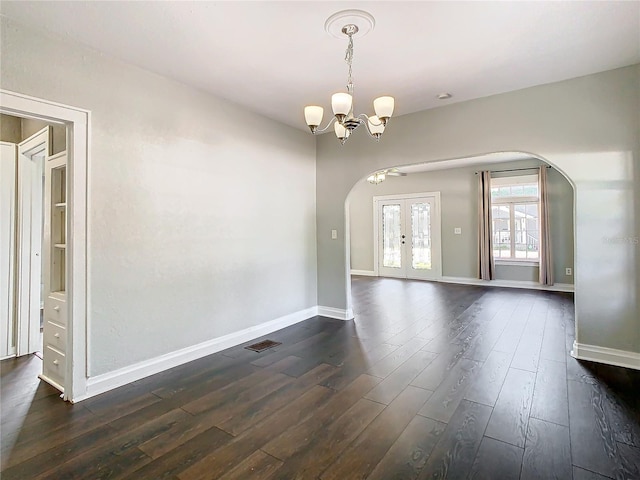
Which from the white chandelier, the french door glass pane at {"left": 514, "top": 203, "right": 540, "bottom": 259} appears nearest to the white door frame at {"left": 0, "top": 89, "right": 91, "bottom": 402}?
the white chandelier

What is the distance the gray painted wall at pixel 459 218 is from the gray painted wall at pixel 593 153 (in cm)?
308

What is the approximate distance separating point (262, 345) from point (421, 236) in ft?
19.5

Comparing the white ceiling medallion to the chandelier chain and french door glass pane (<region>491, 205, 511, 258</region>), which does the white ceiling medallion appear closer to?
the chandelier chain

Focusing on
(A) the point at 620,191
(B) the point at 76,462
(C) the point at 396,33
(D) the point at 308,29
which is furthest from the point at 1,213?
(A) the point at 620,191

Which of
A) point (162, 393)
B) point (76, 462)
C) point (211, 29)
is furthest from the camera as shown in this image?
point (162, 393)

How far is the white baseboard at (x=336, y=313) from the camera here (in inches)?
190

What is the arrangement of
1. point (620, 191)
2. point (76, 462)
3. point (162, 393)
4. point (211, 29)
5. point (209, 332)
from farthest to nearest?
1. point (209, 332)
2. point (620, 191)
3. point (162, 393)
4. point (211, 29)
5. point (76, 462)

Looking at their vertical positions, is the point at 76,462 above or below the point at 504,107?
below

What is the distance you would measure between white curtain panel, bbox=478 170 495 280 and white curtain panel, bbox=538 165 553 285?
956 mm

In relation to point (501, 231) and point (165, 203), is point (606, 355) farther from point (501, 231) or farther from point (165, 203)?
point (501, 231)

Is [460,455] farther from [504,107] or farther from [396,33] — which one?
[504,107]

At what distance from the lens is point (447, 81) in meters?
3.30

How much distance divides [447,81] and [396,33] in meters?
1.08

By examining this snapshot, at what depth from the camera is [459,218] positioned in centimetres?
800
